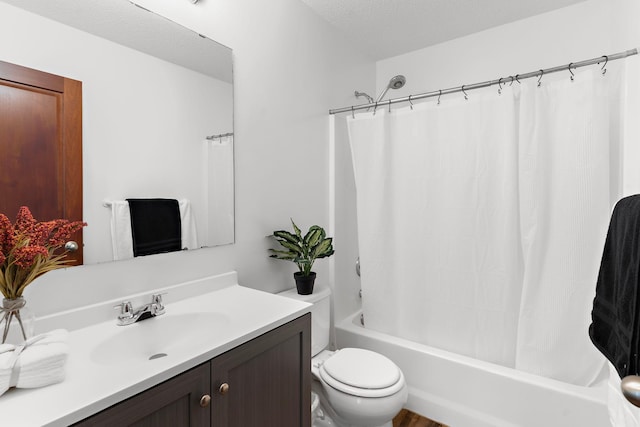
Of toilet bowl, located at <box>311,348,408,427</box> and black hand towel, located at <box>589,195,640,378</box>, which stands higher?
black hand towel, located at <box>589,195,640,378</box>

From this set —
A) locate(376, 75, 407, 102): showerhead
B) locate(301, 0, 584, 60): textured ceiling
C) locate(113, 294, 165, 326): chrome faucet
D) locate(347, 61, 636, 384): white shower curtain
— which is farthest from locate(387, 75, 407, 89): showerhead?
locate(113, 294, 165, 326): chrome faucet

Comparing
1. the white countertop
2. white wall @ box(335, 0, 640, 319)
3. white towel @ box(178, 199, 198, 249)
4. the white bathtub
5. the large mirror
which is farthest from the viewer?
white wall @ box(335, 0, 640, 319)

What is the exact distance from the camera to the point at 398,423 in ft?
6.06

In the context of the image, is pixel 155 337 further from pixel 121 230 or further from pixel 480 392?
pixel 480 392

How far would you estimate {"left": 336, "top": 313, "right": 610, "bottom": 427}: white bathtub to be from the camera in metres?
1.51

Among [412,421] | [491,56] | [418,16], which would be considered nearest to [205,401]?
[412,421]

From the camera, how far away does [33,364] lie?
716mm

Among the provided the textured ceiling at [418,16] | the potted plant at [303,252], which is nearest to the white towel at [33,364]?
the potted plant at [303,252]

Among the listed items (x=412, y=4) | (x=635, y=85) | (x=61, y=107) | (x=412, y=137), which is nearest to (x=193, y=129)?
(x=61, y=107)

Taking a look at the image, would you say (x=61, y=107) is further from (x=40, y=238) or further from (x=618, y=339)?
(x=618, y=339)

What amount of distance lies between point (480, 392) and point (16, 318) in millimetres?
1981

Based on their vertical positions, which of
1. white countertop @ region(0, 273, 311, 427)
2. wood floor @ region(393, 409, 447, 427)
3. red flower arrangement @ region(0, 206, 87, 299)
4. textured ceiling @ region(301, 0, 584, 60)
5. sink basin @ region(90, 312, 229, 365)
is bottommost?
wood floor @ region(393, 409, 447, 427)

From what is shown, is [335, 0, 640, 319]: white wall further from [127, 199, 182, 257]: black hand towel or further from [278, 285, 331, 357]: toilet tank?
[127, 199, 182, 257]: black hand towel

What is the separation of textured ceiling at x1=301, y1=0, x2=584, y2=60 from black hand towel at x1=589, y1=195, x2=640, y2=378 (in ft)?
5.48
